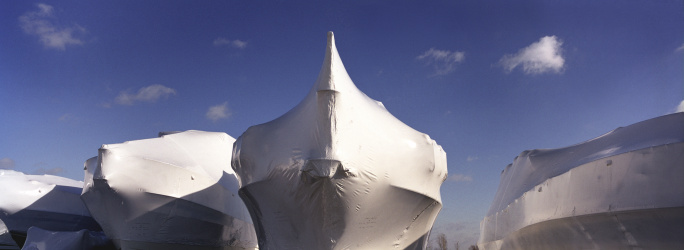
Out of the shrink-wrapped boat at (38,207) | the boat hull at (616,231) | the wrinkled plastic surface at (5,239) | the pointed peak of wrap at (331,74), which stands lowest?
the boat hull at (616,231)

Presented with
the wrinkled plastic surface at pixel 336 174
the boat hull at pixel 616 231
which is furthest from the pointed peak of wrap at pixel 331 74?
the boat hull at pixel 616 231

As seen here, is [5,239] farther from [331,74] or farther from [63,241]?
[331,74]

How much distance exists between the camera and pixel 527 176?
11.8 m

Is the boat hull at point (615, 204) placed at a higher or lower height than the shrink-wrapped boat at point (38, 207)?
lower

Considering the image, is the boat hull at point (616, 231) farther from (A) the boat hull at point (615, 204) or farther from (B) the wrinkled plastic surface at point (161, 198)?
(B) the wrinkled plastic surface at point (161, 198)

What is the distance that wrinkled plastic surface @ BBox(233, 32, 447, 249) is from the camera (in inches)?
390

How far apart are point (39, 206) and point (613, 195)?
2485 cm

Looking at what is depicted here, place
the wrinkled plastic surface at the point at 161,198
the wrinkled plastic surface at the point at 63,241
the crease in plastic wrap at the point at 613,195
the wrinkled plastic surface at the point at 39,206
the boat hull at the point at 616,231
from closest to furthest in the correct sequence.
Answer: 1. the boat hull at the point at 616,231
2. the crease in plastic wrap at the point at 613,195
3. the wrinkled plastic surface at the point at 161,198
4. the wrinkled plastic surface at the point at 63,241
5. the wrinkled plastic surface at the point at 39,206

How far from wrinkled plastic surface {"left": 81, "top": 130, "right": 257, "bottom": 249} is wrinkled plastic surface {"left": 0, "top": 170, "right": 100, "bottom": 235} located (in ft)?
24.1

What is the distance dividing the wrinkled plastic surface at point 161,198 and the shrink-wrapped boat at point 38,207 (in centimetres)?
733

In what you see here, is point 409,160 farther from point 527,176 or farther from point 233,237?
point 233,237

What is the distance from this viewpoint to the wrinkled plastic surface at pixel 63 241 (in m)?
16.2

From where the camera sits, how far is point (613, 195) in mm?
7699

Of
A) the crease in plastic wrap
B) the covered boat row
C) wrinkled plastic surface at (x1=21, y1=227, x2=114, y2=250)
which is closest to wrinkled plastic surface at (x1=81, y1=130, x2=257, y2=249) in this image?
the covered boat row
